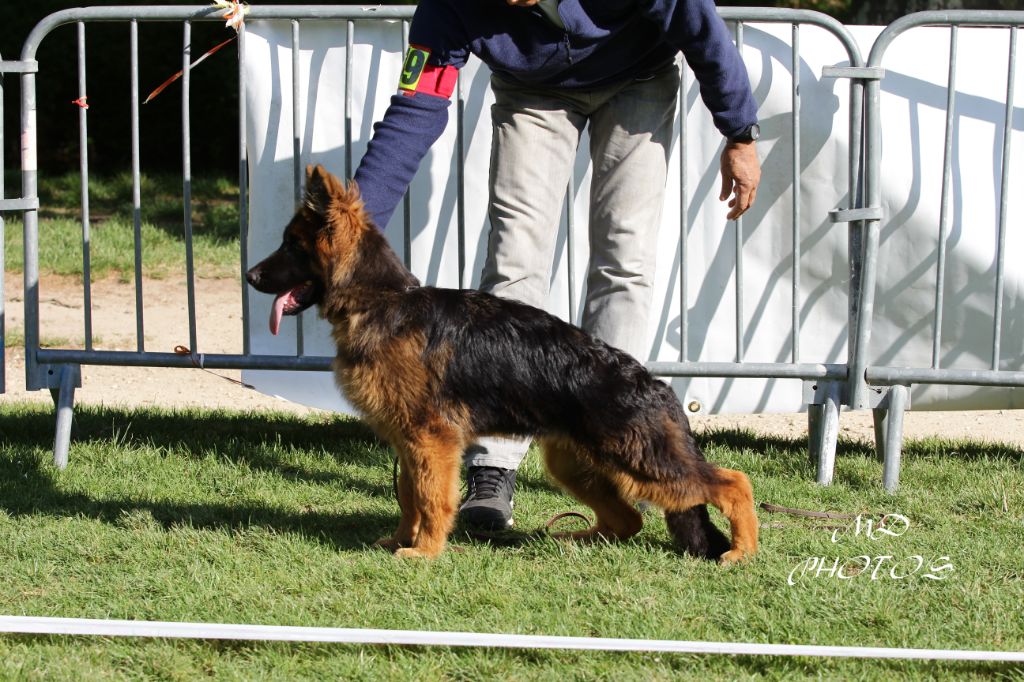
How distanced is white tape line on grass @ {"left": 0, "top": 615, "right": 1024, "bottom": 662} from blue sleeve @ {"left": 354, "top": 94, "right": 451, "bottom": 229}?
165cm

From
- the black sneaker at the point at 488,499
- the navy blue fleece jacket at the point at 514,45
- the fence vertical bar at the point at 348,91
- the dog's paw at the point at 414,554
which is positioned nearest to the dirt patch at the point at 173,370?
the fence vertical bar at the point at 348,91

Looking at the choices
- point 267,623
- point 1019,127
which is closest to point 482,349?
point 267,623

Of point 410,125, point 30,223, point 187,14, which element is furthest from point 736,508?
point 30,223

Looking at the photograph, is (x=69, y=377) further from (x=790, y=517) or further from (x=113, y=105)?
(x=113, y=105)

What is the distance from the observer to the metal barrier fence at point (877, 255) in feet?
17.3

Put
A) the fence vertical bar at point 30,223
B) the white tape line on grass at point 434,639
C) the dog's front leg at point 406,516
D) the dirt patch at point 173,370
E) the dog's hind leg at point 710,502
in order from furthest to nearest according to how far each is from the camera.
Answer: the dirt patch at point 173,370 < the fence vertical bar at point 30,223 < the dog's front leg at point 406,516 < the dog's hind leg at point 710,502 < the white tape line on grass at point 434,639

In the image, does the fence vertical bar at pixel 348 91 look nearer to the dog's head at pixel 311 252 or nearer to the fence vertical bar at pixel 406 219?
the fence vertical bar at pixel 406 219

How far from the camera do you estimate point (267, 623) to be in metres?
3.71

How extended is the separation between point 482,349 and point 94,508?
6.34ft

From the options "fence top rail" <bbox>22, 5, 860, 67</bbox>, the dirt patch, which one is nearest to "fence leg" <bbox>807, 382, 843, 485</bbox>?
the dirt patch

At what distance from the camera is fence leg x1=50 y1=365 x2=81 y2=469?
5512 mm

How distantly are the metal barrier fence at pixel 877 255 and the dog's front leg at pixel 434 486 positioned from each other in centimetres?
222

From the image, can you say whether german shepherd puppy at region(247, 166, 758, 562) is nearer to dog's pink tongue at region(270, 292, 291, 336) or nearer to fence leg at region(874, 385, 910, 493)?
dog's pink tongue at region(270, 292, 291, 336)

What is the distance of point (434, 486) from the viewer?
413 centimetres
